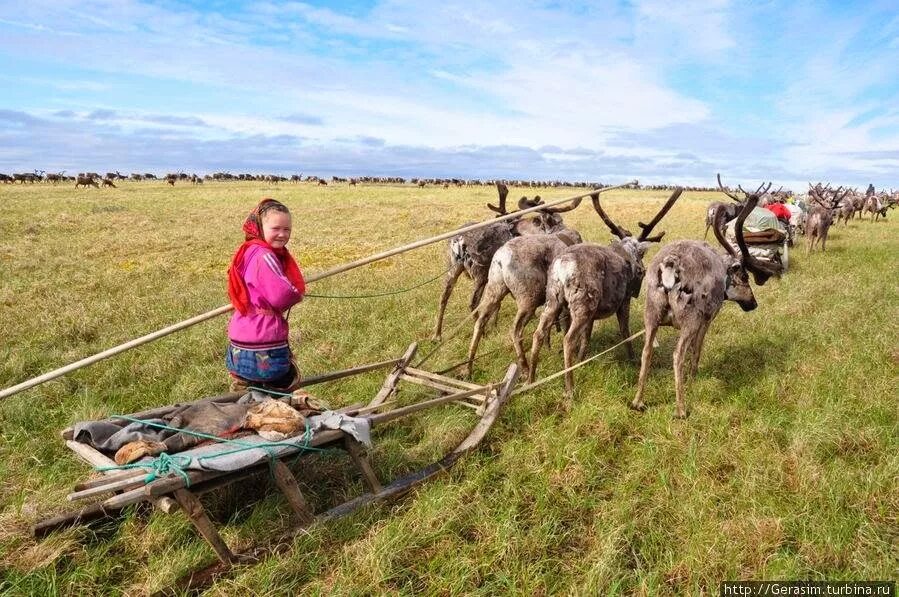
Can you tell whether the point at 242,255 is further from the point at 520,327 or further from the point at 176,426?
the point at 520,327

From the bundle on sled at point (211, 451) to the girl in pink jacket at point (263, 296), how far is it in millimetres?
249

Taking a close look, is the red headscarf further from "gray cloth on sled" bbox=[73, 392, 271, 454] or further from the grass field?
the grass field

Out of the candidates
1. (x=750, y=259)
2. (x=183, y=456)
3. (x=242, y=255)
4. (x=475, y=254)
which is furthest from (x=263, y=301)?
(x=750, y=259)

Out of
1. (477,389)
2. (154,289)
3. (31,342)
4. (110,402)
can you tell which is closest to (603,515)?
(477,389)

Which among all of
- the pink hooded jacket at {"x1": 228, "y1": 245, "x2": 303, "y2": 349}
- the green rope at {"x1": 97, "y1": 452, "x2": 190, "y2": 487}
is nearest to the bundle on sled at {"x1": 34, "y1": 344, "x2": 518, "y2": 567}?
the green rope at {"x1": 97, "y1": 452, "x2": 190, "y2": 487}

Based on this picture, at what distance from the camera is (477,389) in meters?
5.55

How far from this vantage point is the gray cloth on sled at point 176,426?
3947 mm

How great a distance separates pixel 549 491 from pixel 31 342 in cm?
803

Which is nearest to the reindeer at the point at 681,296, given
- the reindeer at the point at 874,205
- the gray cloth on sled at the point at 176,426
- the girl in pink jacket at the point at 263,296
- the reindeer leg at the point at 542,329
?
the reindeer leg at the point at 542,329

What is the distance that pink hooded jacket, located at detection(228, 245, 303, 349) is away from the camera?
450cm

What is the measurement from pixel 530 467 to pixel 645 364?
6.90 feet

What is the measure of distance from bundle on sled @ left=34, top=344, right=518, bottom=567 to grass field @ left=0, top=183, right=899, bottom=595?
206 mm

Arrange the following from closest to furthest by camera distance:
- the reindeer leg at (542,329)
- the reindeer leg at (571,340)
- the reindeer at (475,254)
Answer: the reindeer leg at (571,340) < the reindeer leg at (542,329) < the reindeer at (475,254)

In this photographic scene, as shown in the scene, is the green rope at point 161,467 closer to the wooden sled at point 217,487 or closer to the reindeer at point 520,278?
the wooden sled at point 217,487
